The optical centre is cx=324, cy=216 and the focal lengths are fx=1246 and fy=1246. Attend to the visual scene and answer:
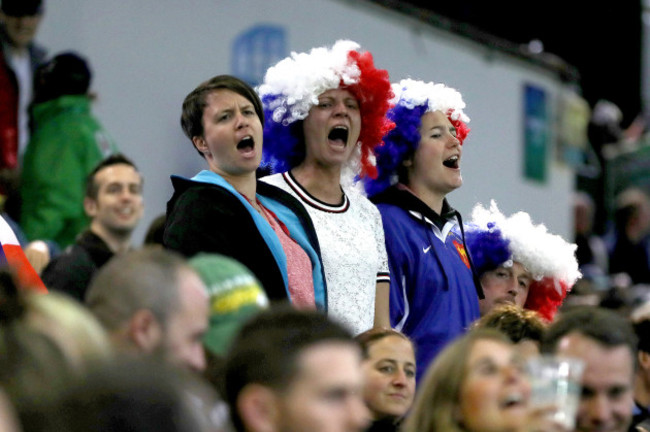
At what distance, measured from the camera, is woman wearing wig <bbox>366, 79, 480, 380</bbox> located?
4469mm

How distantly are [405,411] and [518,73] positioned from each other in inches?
277

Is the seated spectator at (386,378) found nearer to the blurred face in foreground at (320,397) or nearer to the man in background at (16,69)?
the blurred face in foreground at (320,397)

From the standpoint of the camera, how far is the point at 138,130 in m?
6.69

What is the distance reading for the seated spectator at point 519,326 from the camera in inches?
158

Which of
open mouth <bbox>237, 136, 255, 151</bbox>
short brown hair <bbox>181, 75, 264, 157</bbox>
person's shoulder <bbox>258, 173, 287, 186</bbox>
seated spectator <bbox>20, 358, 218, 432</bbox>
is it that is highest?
short brown hair <bbox>181, 75, 264, 157</bbox>

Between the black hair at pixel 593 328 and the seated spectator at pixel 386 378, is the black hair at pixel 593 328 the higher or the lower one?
the higher one

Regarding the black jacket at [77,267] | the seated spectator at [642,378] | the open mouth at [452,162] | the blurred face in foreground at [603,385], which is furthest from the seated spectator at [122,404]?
the open mouth at [452,162]

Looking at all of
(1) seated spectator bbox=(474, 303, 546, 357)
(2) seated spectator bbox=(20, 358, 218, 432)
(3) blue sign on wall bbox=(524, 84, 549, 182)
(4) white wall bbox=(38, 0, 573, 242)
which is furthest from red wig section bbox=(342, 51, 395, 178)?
(3) blue sign on wall bbox=(524, 84, 549, 182)

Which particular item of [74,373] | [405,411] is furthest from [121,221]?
[74,373]

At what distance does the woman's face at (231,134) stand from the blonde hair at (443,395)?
4.21 feet

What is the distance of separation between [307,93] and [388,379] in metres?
1.06

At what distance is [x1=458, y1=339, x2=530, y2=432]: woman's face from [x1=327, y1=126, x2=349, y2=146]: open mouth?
156cm

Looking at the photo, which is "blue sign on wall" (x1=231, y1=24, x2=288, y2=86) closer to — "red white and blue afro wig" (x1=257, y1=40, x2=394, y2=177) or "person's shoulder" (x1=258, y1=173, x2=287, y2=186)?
"red white and blue afro wig" (x1=257, y1=40, x2=394, y2=177)

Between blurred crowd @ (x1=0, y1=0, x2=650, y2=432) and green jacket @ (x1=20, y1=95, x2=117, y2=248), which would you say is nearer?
blurred crowd @ (x1=0, y1=0, x2=650, y2=432)
